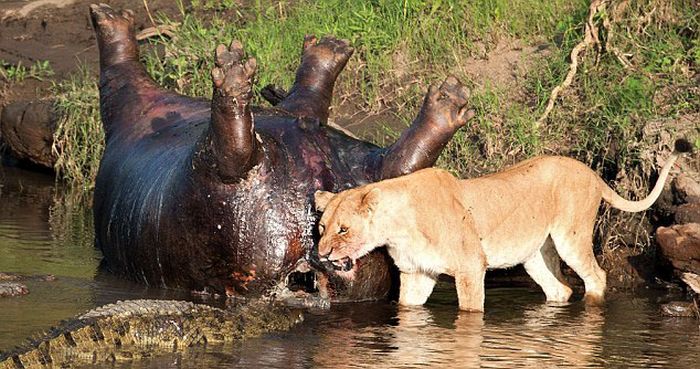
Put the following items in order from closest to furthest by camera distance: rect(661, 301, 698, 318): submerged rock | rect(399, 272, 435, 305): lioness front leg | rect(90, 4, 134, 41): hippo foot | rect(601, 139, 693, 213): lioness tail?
rect(661, 301, 698, 318): submerged rock
rect(399, 272, 435, 305): lioness front leg
rect(601, 139, 693, 213): lioness tail
rect(90, 4, 134, 41): hippo foot

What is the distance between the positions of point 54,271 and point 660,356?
4.10 meters

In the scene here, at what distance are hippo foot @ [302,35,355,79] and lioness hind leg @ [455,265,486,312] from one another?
8.67 feet

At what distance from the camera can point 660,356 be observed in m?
7.76

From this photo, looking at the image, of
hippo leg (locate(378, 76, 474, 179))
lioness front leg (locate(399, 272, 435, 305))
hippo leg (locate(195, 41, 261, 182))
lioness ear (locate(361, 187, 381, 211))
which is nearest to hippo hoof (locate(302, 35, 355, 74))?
hippo leg (locate(378, 76, 474, 179))

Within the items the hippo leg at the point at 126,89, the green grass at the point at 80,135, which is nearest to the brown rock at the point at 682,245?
the hippo leg at the point at 126,89

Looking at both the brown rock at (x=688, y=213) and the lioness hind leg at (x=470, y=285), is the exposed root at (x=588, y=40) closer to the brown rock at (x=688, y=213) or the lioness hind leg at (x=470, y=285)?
the brown rock at (x=688, y=213)

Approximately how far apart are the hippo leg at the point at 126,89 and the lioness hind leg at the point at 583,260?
270 centimetres

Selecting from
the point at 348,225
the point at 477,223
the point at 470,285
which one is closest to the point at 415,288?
the point at 470,285

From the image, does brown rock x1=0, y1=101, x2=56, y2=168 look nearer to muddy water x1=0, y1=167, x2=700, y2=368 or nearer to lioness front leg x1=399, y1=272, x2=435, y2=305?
muddy water x1=0, y1=167, x2=700, y2=368

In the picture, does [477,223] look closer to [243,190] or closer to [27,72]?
[243,190]

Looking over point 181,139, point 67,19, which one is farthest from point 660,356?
point 67,19

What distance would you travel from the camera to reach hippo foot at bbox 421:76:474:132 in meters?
9.09

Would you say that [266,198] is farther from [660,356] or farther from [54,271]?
[660,356]

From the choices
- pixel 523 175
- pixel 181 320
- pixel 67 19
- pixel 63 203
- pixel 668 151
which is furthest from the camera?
pixel 67 19
